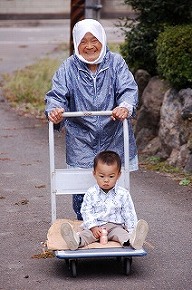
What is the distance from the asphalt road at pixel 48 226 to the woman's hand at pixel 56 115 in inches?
42.9

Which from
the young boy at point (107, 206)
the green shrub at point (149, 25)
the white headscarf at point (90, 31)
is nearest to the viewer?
the young boy at point (107, 206)

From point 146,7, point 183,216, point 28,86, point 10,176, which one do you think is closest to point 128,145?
point 183,216

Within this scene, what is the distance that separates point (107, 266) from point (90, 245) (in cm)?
45

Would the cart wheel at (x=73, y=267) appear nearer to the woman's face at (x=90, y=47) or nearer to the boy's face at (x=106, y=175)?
the boy's face at (x=106, y=175)

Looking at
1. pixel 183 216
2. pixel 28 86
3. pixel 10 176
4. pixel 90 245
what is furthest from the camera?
pixel 28 86

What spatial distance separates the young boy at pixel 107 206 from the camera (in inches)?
276

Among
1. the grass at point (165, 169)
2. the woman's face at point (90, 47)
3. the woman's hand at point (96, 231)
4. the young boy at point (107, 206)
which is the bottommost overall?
the grass at point (165, 169)

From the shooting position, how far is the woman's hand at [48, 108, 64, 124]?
7.18m

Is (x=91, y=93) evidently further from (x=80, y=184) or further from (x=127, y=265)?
(x=127, y=265)

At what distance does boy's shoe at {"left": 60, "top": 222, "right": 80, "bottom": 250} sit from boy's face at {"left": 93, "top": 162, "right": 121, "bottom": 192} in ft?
1.35

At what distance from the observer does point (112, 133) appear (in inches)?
296

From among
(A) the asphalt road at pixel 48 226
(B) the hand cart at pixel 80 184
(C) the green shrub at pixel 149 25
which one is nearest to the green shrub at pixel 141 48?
(C) the green shrub at pixel 149 25

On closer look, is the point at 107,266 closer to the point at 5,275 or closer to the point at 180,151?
the point at 5,275

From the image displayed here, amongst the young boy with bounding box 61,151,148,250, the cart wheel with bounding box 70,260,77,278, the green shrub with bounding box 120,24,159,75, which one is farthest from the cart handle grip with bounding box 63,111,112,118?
the green shrub with bounding box 120,24,159,75
